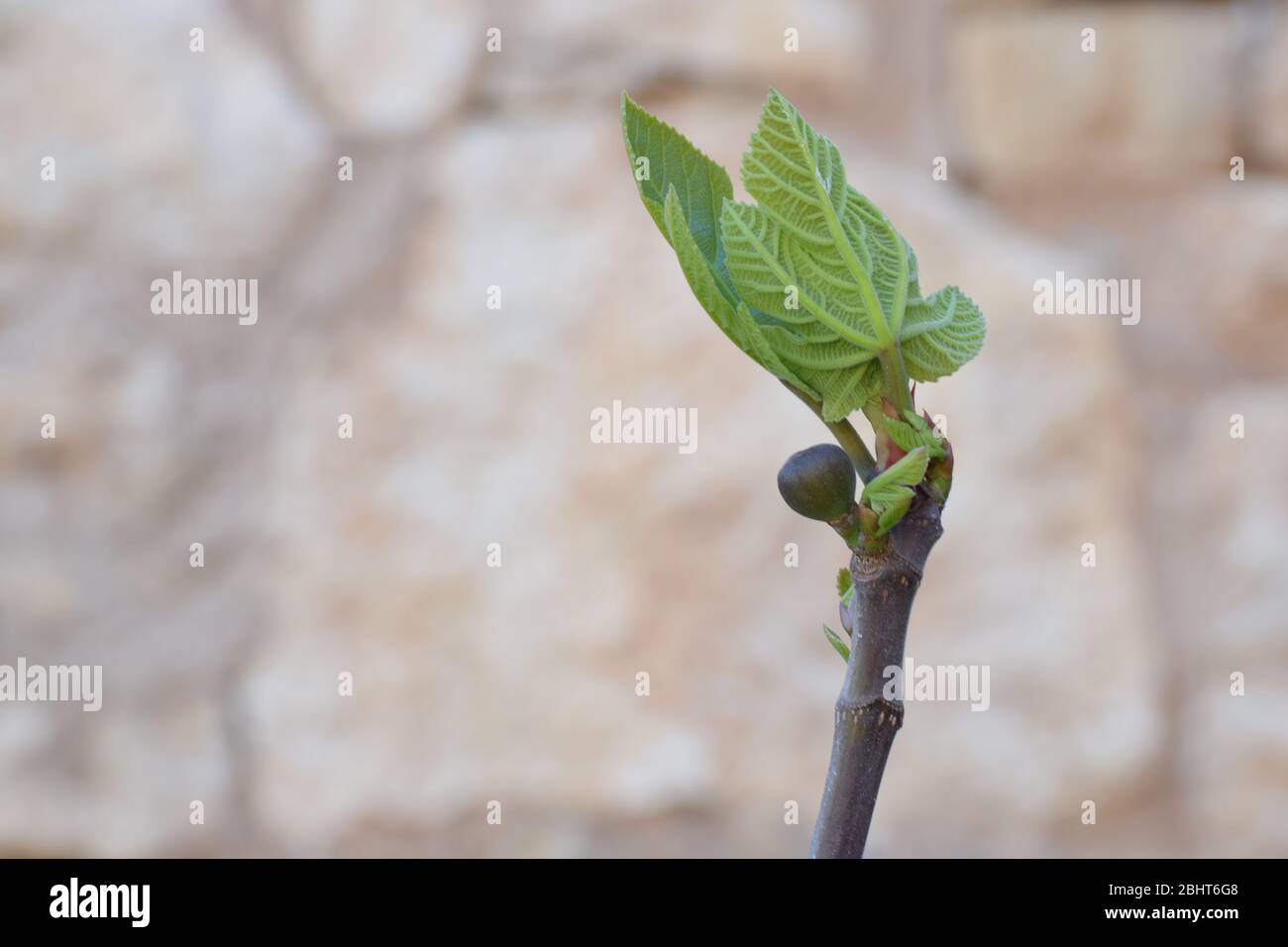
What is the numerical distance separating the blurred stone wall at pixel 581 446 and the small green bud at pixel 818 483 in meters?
0.74

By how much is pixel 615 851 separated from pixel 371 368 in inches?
17.2

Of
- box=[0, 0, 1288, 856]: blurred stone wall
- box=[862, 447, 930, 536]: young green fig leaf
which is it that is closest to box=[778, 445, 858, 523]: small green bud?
box=[862, 447, 930, 536]: young green fig leaf

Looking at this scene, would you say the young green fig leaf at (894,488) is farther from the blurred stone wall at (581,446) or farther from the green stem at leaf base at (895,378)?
the blurred stone wall at (581,446)

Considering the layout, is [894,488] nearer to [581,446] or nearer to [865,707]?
[865,707]

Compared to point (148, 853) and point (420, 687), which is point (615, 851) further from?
point (148, 853)

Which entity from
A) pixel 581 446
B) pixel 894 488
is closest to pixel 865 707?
pixel 894 488

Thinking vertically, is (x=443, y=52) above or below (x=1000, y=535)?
above

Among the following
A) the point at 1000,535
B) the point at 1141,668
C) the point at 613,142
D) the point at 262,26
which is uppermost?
the point at 262,26

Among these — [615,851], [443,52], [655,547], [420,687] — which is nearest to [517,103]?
[443,52]

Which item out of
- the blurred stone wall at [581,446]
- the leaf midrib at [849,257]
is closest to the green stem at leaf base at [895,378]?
the leaf midrib at [849,257]

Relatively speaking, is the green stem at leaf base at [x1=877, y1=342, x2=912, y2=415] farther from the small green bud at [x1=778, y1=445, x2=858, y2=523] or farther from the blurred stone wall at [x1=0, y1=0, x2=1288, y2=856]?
the blurred stone wall at [x1=0, y1=0, x2=1288, y2=856]

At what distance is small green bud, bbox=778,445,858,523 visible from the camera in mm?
269

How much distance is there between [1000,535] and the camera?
102 centimetres

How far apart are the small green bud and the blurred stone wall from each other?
74cm
